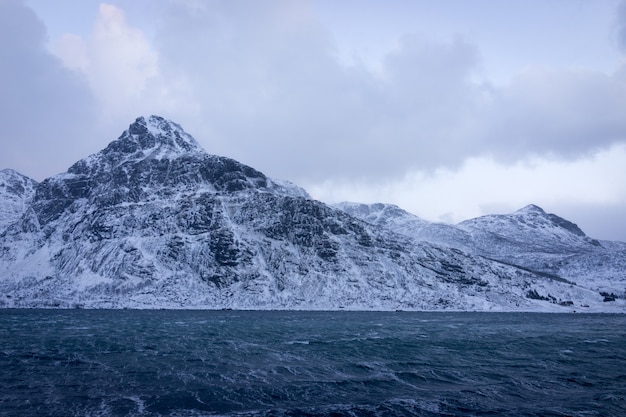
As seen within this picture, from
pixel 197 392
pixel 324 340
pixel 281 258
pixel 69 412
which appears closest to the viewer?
pixel 69 412

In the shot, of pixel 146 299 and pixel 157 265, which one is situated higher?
pixel 157 265

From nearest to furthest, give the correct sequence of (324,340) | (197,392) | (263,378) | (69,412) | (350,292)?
1. (69,412)
2. (197,392)
3. (263,378)
4. (324,340)
5. (350,292)

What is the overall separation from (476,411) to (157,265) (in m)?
166

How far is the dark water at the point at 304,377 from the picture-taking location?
2670cm

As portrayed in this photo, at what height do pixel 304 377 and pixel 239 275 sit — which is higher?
pixel 239 275

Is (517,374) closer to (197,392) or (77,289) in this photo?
(197,392)

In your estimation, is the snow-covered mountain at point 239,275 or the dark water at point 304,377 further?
the snow-covered mountain at point 239,275

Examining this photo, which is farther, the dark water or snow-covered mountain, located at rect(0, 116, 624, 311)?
snow-covered mountain, located at rect(0, 116, 624, 311)

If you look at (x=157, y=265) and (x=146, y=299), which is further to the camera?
(x=157, y=265)

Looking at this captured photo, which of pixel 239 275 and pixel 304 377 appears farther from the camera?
pixel 239 275

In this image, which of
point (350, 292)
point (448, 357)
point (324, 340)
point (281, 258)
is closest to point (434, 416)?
point (448, 357)

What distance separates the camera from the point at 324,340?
204ft

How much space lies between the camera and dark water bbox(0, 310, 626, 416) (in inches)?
1051

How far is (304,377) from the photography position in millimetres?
35625
